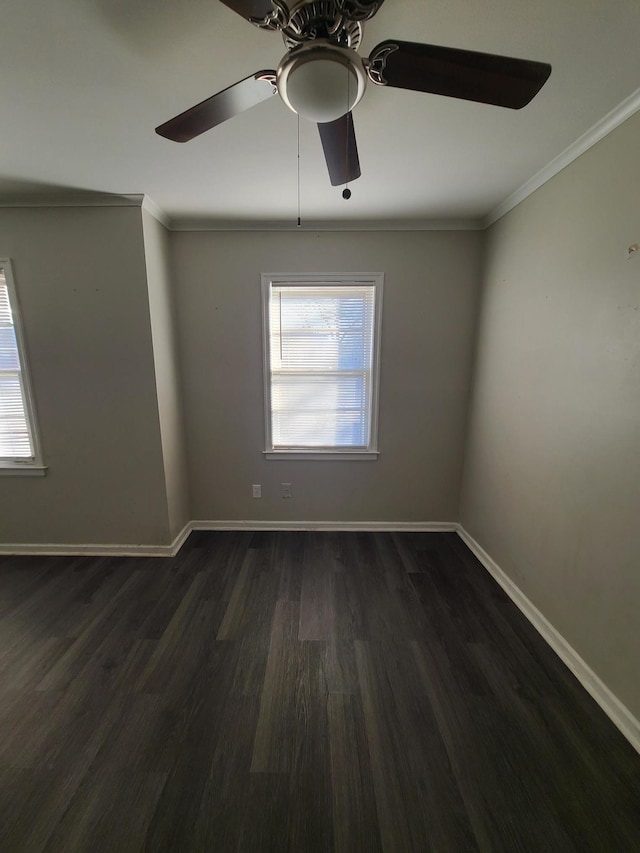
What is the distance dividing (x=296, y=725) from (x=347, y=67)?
223 centimetres

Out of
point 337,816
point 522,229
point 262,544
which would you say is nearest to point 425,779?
point 337,816

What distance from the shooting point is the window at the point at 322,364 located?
101 inches

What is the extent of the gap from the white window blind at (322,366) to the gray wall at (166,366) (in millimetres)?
741

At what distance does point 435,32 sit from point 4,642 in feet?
10.7

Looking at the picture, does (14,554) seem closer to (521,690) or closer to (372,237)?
(521,690)

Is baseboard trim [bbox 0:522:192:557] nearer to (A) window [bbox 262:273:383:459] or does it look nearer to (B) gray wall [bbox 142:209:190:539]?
(B) gray wall [bbox 142:209:190:539]

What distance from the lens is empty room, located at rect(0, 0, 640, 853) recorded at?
1033 millimetres

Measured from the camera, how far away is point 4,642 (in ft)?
5.65

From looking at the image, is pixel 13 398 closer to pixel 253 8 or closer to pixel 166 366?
pixel 166 366

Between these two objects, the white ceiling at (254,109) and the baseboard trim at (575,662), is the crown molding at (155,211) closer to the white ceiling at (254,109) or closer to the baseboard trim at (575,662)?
the white ceiling at (254,109)

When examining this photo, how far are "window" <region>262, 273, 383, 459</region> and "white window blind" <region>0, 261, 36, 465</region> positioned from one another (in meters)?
1.71

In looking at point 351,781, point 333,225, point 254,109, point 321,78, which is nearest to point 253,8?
point 321,78

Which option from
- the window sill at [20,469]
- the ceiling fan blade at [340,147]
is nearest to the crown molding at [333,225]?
the ceiling fan blade at [340,147]

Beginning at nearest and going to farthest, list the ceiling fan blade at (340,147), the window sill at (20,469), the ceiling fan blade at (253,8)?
the ceiling fan blade at (253,8) → the ceiling fan blade at (340,147) → the window sill at (20,469)
